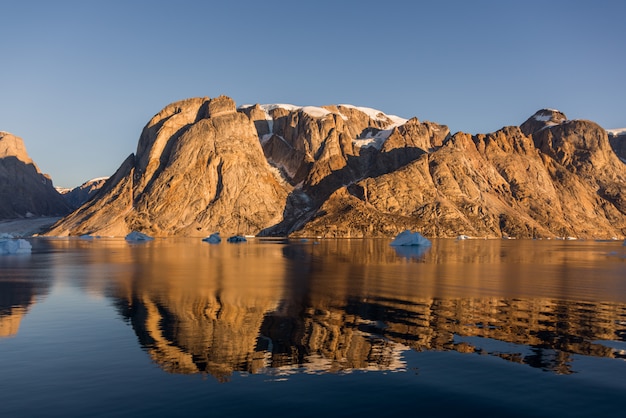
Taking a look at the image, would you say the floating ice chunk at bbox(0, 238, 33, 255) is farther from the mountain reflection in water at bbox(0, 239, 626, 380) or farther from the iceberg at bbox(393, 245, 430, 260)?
the iceberg at bbox(393, 245, 430, 260)

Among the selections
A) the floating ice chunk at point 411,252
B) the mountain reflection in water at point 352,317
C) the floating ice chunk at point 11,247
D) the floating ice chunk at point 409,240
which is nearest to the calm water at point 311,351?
the mountain reflection in water at point 352,317

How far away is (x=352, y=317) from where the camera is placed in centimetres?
3181

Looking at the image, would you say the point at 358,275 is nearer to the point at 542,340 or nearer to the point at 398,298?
the point at 398,298

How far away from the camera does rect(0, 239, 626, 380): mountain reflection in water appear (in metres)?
22.6

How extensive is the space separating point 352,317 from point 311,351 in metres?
8.76

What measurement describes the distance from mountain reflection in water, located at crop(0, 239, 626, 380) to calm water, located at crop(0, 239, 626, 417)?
0.14 metres

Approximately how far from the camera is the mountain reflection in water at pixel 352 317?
22.6m

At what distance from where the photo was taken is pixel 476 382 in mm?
19141

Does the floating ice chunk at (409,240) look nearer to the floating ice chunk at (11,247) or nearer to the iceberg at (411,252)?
the iceberg at (411,252)

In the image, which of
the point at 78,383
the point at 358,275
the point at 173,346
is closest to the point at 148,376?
the point at 78,383

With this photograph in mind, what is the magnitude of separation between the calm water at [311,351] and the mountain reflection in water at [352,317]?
14 cm

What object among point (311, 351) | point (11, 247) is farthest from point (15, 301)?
point (11, 247)

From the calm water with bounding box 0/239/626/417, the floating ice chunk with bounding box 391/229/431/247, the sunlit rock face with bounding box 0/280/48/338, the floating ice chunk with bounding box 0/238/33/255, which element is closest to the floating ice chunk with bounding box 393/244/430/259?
the floating ice chunk with bounding box 391/229/431/247

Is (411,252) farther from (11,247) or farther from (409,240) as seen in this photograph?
(11,247)
